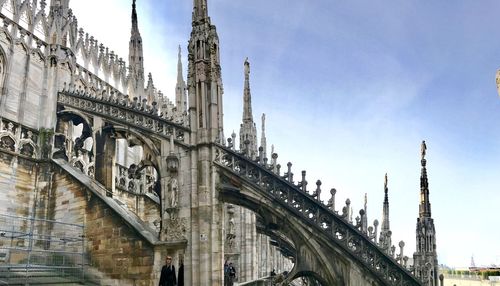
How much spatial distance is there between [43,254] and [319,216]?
10.1 meters

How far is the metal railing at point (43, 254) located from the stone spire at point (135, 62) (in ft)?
41.0

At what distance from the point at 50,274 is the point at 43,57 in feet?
32.7

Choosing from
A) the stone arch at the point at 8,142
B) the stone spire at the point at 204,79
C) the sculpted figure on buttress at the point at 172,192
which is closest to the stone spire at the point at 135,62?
the stone arch at the point at 8,142

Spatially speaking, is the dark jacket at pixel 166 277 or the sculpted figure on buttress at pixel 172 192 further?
the sculpted figure on buttress at pixel 172 192

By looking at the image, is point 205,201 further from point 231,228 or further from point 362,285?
point 231,228

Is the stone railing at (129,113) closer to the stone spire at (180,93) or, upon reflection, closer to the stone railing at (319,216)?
the stone railing at (319,216)

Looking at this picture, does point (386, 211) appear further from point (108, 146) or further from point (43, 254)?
point (43, 254)

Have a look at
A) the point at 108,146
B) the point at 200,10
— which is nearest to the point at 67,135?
the point at 108,146

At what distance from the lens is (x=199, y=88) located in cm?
1606

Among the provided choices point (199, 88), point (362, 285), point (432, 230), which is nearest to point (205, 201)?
point (199, 88)

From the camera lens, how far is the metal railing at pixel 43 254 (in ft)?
46.6

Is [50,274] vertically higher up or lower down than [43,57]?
lower down

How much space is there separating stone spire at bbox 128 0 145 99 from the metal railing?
12502 millimetres

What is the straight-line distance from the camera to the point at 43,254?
17.4 meters
